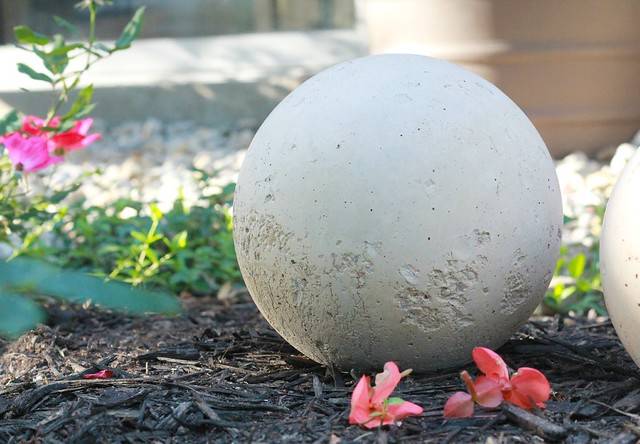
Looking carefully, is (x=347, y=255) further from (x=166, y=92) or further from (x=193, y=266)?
(x=166, y=92)

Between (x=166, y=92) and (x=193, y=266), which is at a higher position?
(x=166, y=92)

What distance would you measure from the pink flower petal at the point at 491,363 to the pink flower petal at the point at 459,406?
92 mm

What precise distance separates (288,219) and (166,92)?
5742 millimetres

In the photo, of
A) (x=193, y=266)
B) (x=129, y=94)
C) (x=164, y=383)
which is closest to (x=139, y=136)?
(x=129, y=94)

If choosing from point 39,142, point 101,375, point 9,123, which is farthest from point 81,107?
point 101,375

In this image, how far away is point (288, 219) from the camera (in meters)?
2.56

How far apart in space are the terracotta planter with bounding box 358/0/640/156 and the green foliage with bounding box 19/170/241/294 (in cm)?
233

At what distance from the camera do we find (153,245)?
460 centimetres

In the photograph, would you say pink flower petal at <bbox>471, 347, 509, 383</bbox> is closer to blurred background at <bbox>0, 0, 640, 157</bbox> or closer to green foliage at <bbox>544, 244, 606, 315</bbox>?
green foliage at <bbox>544, 244, 606, 315</bbox>

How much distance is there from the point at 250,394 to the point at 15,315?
1857mm

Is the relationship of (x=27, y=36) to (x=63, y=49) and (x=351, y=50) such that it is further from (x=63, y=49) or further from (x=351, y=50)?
(x=351, y=50)

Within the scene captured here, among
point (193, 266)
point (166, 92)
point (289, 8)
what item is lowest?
point (193, 266)

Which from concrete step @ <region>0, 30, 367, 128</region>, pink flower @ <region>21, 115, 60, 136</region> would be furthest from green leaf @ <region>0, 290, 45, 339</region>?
concrete step @ <region>0, 30, 367, 128</region>

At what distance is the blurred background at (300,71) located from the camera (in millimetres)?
6312
